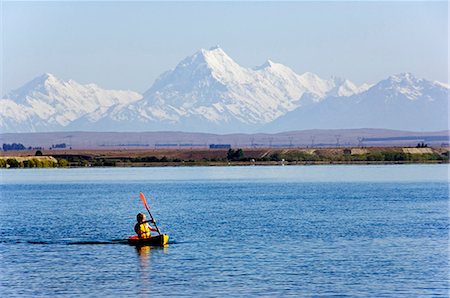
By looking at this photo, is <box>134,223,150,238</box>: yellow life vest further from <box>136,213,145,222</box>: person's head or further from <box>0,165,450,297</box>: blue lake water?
<box>0,165,450,297</box>: blue lake water

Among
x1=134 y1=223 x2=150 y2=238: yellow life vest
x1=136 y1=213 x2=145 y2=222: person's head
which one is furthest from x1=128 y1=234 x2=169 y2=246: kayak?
x1=136 y1=213 x2=145 y2=222: person's head

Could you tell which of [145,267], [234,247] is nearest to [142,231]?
[234,247]

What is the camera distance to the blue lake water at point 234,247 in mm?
37062

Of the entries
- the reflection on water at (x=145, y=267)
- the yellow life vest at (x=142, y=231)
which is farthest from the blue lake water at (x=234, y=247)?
the yellow life vest at (x=142, y=231)

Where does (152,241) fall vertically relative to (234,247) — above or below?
above

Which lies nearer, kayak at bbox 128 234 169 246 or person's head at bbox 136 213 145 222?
kayak at bbox 128 234 169 246

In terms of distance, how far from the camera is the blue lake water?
3706 cm

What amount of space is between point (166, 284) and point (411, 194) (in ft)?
164

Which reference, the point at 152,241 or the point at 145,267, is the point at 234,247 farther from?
the point at 145,267

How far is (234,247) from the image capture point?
4722 centimetres

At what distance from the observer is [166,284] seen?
124 ft

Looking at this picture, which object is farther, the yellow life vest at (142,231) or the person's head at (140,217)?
the yellow life vest at (142,231)

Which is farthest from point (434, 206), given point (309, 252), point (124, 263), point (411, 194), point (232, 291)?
point (232, 291)

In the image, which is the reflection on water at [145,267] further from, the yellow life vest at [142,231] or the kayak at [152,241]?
the yellow life vest at [142,231]
